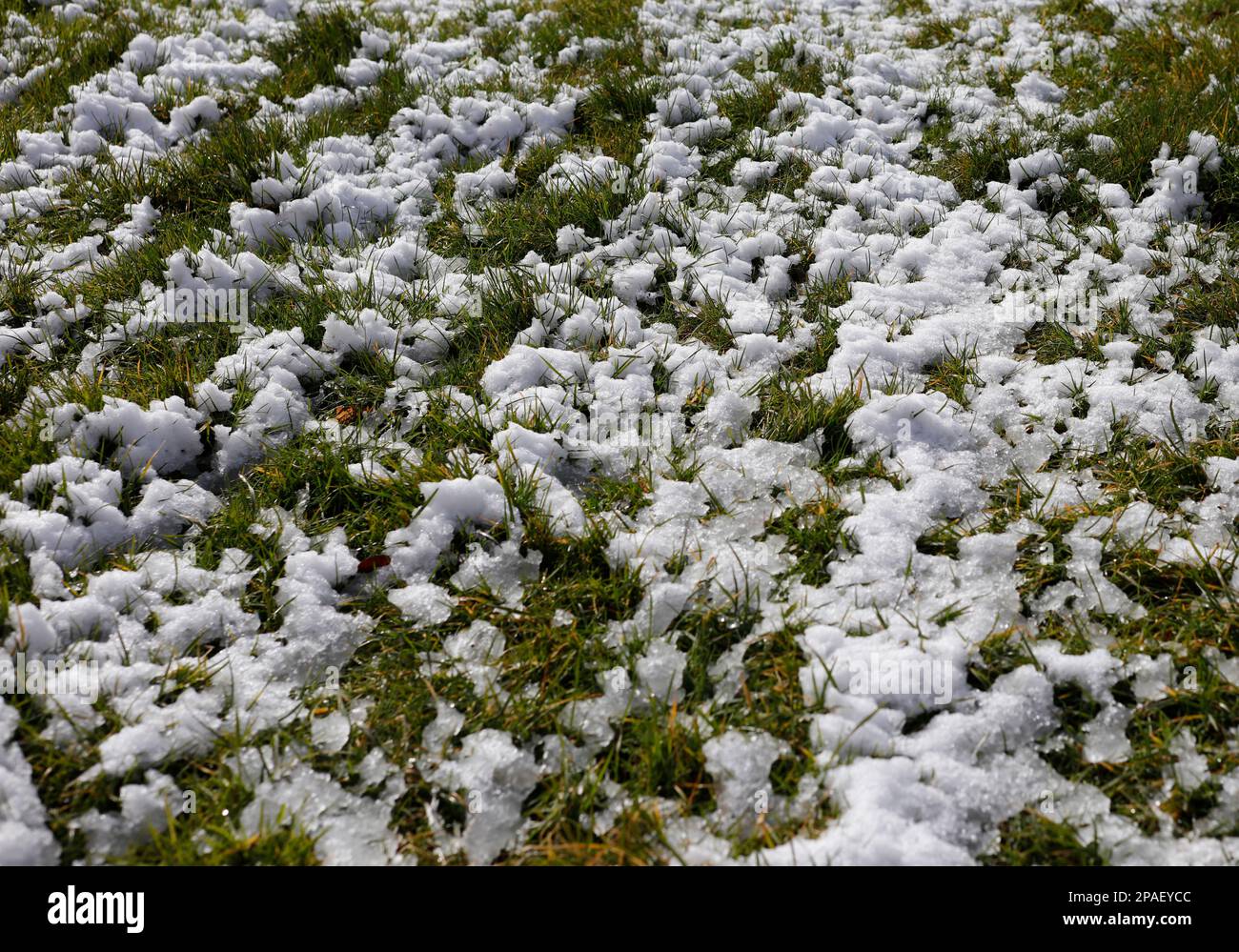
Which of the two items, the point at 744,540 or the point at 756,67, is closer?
the point at 744,540

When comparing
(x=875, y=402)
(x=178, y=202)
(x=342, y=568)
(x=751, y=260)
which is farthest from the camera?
(x=178, y=202)

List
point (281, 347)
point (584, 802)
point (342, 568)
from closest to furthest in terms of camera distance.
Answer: point (584, 802)
point (342, 568)
point (281, 347)

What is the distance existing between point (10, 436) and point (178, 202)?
206cm

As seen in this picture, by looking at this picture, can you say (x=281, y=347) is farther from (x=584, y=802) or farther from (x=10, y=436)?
(x=584, y=802)

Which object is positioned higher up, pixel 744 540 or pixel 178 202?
pixel 178 202

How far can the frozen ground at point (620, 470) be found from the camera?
212 cm

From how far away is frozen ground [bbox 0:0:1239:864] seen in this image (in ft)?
6.94

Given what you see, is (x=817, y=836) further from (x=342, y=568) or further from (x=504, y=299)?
(x=504, y=299)

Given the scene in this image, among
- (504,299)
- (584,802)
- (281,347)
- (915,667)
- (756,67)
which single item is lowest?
(584,802)

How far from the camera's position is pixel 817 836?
199 centimetres

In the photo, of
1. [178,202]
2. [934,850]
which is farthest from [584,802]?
[178,202]

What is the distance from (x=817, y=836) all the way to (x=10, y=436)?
3064 mm

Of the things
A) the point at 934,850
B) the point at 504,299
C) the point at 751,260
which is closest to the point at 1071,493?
the point at 934,850

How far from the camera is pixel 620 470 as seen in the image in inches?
119
